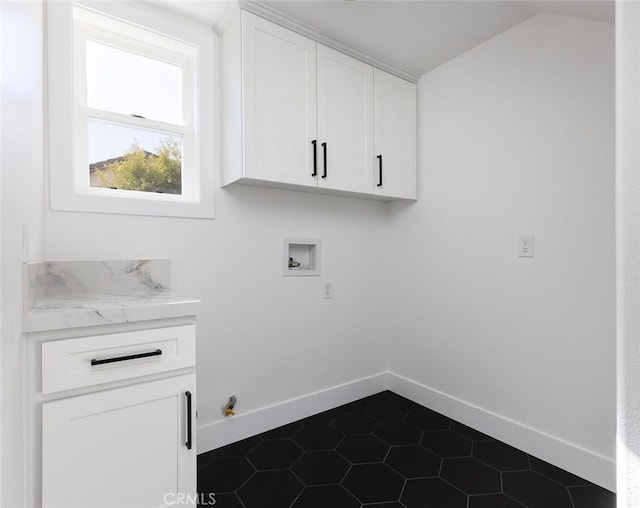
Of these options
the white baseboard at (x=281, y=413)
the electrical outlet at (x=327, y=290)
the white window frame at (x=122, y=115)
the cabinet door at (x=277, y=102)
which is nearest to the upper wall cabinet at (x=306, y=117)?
the cabinet door at (x=277, y=102)

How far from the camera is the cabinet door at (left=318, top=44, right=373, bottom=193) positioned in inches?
78.7

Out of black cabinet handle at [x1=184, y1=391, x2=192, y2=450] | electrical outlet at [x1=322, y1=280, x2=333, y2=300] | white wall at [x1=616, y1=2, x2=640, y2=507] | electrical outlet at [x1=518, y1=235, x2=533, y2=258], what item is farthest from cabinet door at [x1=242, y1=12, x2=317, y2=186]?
white wall at [x1=616, y1=2, x2=640, y2=507]

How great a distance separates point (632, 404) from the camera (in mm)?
561

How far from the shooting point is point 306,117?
1.93 meters

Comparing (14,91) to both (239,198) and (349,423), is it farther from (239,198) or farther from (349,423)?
(349,423)

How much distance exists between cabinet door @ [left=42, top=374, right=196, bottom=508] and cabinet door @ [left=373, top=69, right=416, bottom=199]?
1.66 metres

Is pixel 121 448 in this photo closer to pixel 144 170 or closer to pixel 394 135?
pixel 144 170

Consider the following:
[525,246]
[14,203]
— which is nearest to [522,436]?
[525,246]

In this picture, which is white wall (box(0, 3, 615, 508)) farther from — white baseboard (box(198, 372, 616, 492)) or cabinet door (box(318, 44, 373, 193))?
cabinet door (box(318, 44, 373, 193))

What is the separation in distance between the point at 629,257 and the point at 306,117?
1.66 meters

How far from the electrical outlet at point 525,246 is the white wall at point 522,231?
0.03 meters

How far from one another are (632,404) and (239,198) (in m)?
1.82

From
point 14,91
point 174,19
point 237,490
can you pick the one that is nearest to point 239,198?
point 174,19

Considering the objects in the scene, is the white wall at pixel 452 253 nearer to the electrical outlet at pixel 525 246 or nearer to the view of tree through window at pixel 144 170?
the electrical outlet at pixel 525 246
